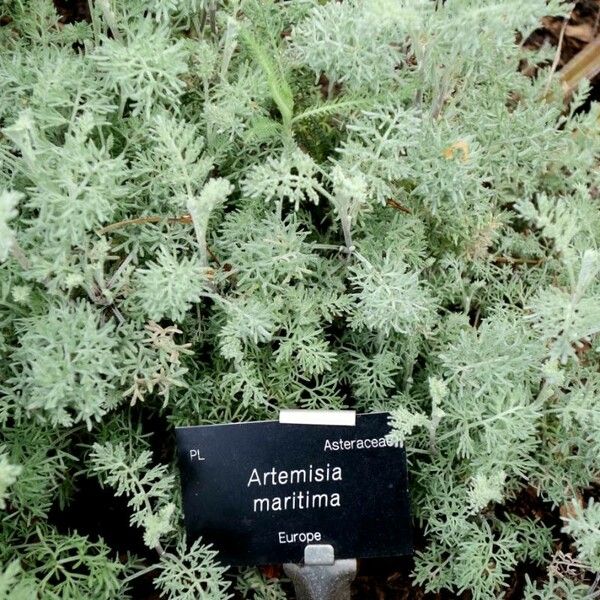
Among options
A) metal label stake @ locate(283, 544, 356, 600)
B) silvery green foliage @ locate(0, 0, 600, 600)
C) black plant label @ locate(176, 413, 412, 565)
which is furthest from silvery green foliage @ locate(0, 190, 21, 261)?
metal label stake @ locate(283, 544, 356, 600)

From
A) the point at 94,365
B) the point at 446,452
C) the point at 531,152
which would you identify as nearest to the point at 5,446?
the point at 94,365

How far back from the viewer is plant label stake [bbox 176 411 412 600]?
174cm

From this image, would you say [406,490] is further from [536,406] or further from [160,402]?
[160,402]

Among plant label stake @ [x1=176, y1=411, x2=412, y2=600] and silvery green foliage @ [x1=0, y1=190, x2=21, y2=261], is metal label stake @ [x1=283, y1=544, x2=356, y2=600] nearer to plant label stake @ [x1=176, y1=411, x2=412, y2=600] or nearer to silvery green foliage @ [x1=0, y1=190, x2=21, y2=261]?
plant label stake @ [x1=176, y1=411, x2=412, y2=600]

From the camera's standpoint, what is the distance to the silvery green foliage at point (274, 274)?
157 cm

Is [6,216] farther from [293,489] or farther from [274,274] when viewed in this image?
[293,489]

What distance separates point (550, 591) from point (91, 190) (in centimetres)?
141

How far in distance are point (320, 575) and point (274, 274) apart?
2.39 ft

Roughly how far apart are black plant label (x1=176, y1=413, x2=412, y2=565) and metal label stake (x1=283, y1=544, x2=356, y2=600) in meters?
0.02

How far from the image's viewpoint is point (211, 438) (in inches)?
68.2

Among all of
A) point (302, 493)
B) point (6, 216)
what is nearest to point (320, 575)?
point (302, 493)

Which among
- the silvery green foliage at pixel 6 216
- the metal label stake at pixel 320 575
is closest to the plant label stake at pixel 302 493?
the metal label stake at pixel 320 575

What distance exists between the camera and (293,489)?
176cm

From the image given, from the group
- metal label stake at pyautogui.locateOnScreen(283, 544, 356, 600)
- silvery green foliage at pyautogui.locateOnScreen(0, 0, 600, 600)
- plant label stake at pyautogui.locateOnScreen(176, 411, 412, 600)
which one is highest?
silvery green foliage at pyautogui.locateOnScreen(0, 0, 600, 600)
